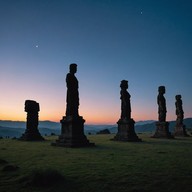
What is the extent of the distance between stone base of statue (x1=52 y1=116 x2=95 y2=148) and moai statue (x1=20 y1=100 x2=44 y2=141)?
8033 millimetres

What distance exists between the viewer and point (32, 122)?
83.1 feet

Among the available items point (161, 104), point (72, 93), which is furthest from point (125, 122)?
point (161, 104)

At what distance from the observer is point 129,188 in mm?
5477

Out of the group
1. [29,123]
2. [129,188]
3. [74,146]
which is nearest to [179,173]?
[129,188]

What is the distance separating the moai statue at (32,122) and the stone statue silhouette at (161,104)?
48.7 feet

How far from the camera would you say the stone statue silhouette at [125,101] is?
24.2 m

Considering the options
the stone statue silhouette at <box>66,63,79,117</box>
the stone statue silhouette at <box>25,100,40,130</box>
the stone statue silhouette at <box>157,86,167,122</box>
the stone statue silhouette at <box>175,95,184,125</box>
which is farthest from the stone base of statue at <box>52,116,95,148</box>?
the stone statue silhouette at <box>175,95,184,125</box>

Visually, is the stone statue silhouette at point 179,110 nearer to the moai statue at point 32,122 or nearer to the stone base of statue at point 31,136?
the moai statue at point 32,122

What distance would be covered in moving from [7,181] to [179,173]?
4.96 m

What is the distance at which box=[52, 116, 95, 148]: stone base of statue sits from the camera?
16628 millimetres

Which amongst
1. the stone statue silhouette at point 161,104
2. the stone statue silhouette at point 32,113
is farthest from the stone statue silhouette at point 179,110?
the stone statue silhouette at point 32,113

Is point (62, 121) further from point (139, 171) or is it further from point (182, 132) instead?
point (182, 132)

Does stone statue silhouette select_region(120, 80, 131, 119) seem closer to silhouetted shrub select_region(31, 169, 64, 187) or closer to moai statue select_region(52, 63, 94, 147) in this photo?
moai statue select_region(52, 63, 94, 147)

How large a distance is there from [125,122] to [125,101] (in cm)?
230
